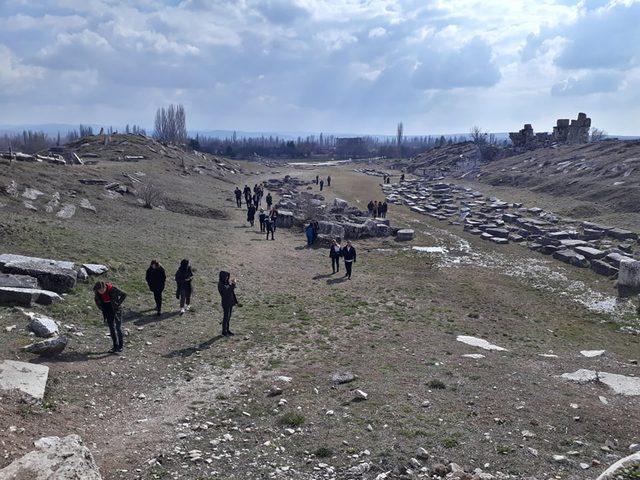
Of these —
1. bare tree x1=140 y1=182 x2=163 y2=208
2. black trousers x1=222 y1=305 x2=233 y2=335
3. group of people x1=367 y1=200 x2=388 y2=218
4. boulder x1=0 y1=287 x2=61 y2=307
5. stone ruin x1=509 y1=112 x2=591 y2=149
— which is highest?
stone ruin x1=509 y1=112 x2=591 y2=149

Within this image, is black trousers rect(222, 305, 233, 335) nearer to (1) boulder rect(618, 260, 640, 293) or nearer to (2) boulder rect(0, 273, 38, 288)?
(2) boulder rect(0, 273, 38, 288)

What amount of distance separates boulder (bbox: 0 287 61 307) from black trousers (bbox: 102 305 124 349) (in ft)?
7.52

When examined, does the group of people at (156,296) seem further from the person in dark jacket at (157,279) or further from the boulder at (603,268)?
the boulder at (603,268)

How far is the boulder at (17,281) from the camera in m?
11.7

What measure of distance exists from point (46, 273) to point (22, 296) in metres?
1.43

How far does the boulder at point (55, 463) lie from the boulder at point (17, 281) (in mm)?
6438

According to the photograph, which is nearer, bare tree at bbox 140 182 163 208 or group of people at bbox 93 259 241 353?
group of people at bbox 93 259 241 353

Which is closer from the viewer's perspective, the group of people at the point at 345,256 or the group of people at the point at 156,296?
the group of people at the point at 156,296

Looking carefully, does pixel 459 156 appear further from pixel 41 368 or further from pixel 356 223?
pixel 41 368

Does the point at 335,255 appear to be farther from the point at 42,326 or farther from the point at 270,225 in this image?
the point at 42,326

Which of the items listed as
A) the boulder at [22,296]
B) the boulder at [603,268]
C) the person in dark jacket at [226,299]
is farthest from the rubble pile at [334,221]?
the boulder at [22,296]

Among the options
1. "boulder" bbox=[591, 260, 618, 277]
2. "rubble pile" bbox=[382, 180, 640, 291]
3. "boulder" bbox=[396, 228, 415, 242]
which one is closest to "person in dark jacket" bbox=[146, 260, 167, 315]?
"rubble pile" bbox=[382, 180, 640, 291]

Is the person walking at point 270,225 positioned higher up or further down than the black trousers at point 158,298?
higher up

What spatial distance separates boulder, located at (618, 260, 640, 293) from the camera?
63.0ft
